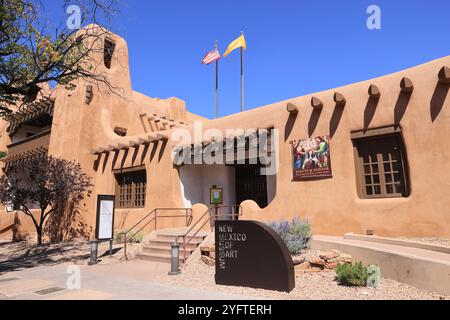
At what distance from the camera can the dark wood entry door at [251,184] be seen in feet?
51.6

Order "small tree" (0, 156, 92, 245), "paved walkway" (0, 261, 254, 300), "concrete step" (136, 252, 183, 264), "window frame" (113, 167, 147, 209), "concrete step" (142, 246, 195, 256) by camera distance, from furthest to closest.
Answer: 1. "window frame" (113, 167, 147, 209)
2. "small tree" (0, 156, 92, 245)
3. "concrete step" (142, 246, 195, 256)
4. "concrete step" (136, 252, 183, 264)
5. "paved walkway" (0, 261, 254, 300)

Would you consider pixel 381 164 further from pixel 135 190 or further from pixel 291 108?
pixel 135 190

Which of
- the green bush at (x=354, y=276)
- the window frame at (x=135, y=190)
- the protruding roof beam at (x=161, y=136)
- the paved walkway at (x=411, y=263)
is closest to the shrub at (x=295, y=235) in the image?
the paved walkway at (x=411, y=263)

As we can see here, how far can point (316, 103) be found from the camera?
11.1 m

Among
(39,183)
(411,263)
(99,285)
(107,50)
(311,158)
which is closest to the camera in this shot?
(411,263)

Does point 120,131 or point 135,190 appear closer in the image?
point 135,190

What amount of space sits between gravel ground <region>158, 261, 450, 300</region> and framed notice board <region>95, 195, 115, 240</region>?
4.81m

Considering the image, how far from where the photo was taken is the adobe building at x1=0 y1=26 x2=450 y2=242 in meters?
9.24

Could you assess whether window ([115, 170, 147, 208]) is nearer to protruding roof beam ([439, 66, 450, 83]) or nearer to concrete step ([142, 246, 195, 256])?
concrete step ([142, 246, 195, 256])

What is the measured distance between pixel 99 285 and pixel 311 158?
7.40 meters

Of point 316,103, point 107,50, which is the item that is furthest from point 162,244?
point 107,50

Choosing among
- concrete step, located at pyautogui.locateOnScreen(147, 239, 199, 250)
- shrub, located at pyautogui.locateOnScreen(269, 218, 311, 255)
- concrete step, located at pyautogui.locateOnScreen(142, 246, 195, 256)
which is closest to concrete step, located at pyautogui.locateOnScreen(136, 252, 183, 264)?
concrete step, located at pyautogui.locateOnScreen(142, 246, 195, 256)
